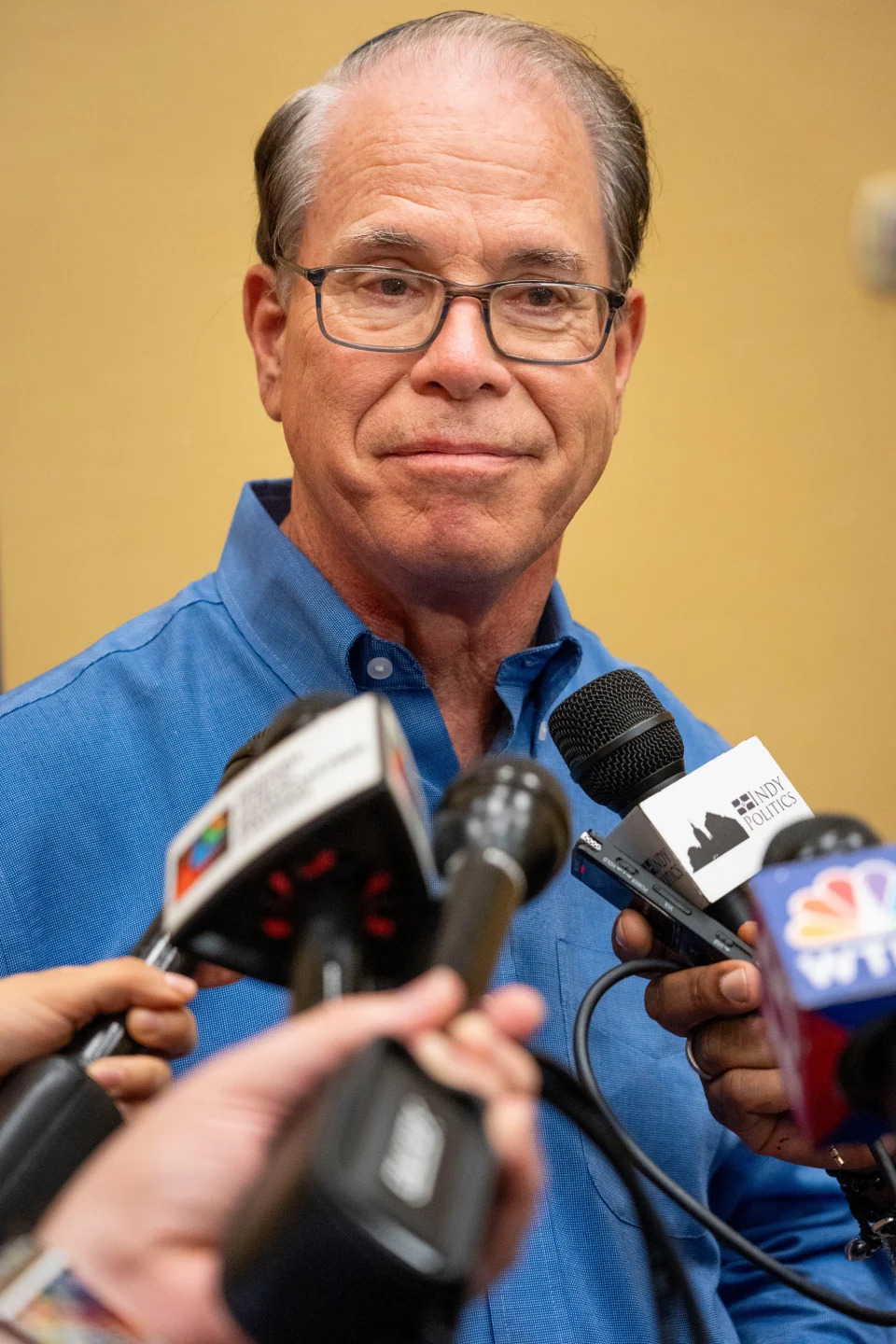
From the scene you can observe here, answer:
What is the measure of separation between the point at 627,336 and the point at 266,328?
1.41ft

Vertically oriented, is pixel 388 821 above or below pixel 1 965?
above

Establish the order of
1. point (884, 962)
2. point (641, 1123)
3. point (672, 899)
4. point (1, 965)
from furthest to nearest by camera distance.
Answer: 1. point (641, 1123)
2. point (1, 965)
3. point (672, 899)
4. point (884, 962)

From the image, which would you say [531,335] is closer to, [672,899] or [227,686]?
[227,686]

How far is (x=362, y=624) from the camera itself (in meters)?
1.22

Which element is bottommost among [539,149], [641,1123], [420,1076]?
[641,1123]

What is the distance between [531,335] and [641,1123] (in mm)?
765

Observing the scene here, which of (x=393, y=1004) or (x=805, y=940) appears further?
(x=805, y=940)

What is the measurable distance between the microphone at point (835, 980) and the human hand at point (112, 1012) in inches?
12.0

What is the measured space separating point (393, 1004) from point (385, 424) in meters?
0.82

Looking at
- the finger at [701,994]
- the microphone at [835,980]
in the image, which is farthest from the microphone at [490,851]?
the finger at [701,994]

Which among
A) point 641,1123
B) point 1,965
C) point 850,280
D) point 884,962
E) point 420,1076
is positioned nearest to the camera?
point 420,1076

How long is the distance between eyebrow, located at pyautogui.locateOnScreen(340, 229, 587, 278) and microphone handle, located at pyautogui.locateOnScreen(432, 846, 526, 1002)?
2.72ft

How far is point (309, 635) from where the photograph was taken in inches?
47.8

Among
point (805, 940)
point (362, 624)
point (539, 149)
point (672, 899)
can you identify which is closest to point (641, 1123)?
point (672, 899)
